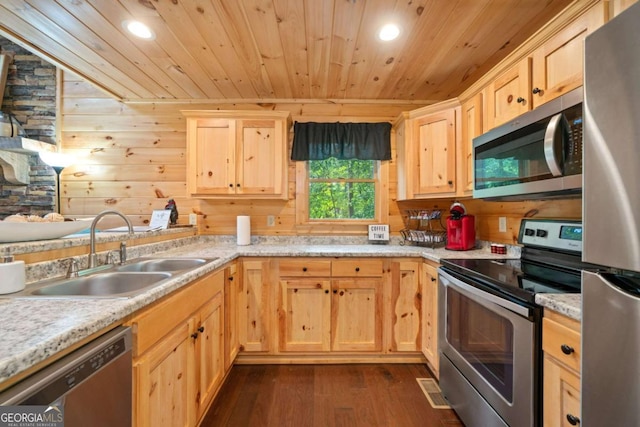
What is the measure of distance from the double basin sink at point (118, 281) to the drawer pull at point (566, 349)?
60.6 inches

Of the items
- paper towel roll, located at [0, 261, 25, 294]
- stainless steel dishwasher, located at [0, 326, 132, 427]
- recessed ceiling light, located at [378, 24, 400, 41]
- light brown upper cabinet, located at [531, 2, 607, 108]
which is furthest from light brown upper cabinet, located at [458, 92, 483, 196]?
paper towel roll, located at [0, 261, 25, 294]

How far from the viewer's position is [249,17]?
65.6 inches

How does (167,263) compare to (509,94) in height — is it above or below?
below

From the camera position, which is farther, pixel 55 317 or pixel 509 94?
pixel 509 94

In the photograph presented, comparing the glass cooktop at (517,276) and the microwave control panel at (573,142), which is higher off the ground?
the microwave control panel at (573,142)

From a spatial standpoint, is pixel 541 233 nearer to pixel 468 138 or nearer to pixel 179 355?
pixel 468 138

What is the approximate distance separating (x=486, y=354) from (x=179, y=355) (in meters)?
1.49

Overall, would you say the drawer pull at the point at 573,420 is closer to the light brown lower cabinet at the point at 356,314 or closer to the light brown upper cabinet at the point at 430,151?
the light brown lower cabinet at the point at 356,314

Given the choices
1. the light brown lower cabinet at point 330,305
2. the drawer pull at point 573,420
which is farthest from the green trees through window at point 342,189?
the drawer pull at point 573,420

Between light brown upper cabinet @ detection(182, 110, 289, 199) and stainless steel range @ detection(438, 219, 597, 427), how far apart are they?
1674mm

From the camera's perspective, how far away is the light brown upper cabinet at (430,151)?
2230mm

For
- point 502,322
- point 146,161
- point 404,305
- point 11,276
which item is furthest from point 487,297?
point 146,161

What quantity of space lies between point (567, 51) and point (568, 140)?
1.60 ft

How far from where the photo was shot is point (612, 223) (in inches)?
27.6
